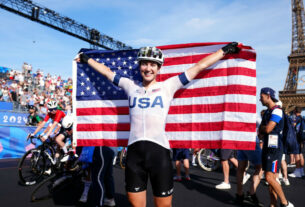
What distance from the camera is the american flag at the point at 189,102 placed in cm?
356

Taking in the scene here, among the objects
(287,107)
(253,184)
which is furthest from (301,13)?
(253,184)

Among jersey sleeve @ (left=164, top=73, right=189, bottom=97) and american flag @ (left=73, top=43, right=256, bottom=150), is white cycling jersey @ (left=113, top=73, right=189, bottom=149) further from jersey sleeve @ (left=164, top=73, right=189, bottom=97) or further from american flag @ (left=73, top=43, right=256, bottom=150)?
american flag @ (left=73, top=43, right=256, bottom=150)

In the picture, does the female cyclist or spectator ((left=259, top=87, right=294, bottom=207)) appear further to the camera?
spectator ((left=259, top=87, right=294, bottom=207))

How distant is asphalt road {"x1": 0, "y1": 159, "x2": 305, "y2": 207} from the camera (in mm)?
4918

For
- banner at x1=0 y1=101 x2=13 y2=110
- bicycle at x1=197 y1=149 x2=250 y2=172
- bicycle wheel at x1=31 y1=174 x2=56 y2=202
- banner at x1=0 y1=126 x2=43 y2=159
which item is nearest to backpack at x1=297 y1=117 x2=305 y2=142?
bicycle at x1=197 y1=149 x2=250 y2=172

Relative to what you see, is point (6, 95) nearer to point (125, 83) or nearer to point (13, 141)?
point (13, 141)

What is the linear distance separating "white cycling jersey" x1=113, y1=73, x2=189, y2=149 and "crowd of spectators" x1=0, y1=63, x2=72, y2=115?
13855 millimetres

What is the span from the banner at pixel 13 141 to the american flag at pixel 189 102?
812 centimetres

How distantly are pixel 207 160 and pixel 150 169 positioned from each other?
699 cm

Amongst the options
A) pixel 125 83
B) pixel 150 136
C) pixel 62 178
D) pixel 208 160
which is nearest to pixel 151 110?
pixel 150 136

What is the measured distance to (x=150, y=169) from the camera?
2697 millimetres

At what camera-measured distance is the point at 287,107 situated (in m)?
52.9

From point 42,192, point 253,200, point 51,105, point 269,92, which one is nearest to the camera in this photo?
point 269,92

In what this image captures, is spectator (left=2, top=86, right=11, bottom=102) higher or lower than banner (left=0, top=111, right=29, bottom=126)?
higher
